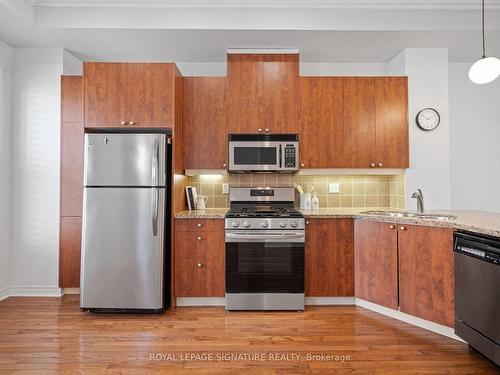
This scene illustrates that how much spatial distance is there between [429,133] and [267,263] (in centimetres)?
219

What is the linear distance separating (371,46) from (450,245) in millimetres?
2178

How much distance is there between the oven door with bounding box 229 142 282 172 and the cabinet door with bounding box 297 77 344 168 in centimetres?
28

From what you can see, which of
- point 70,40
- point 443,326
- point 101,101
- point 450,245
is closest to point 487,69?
point 450,245

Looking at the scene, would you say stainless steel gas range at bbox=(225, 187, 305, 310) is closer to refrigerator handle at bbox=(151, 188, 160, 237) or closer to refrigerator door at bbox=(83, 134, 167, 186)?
refrigerator handle at bbox=(151, 188, 160, 237)

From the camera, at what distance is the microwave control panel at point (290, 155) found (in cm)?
347

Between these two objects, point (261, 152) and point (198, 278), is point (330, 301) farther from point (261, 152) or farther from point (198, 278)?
point (261, 152)

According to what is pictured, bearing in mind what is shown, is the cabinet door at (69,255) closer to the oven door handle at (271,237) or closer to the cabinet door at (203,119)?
the cabinet door at (203,119)

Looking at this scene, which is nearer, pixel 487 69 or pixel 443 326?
pixel 487 69

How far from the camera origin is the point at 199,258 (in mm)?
3164

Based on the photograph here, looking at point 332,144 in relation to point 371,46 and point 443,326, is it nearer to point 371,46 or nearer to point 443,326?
point 371,46

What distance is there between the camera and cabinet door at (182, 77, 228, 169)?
351 cm

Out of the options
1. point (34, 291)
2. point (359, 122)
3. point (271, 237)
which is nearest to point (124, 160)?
point (271, 237)

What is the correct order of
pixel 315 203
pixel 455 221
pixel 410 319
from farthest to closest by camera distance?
1. pixel 315 203
2. pixel 410 319
3. pixel 455 221

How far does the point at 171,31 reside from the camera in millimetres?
3188
